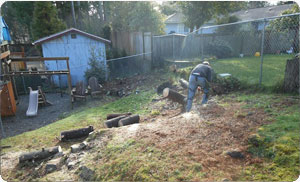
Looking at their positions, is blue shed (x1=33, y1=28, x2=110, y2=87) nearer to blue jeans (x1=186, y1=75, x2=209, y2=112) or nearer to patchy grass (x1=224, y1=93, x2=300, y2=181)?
blue jeans (x1=186, y1=75, x2=209, y2=112)

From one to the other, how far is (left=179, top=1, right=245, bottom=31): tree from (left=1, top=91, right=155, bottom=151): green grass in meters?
16.8

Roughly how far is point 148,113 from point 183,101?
4.62ft

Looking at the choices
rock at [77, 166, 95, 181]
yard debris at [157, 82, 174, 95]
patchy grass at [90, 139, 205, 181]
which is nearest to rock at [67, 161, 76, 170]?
rock at [77, 166, 95, 181]

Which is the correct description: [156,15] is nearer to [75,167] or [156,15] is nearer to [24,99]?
[24,99]

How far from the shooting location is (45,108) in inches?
413

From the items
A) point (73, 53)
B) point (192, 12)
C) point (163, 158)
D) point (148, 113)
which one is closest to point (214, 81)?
point (148, 113)

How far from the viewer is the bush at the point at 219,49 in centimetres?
1599

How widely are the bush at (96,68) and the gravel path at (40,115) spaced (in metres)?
2.48

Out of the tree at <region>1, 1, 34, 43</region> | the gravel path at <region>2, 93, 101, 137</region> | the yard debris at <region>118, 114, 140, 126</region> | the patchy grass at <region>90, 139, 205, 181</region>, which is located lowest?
the gravel path at <region>2, 93, 101, 137</region>

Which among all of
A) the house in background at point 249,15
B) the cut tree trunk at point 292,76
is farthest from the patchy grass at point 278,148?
the house in background at point 249,15

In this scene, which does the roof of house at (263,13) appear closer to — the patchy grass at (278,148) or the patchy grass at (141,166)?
the patchy grass at (278,148)

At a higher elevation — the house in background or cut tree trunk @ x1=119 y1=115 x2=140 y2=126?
the house in background

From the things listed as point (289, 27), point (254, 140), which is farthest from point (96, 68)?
point (254, 140)

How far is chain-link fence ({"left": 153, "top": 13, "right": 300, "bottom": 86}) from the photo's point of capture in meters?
9.30
